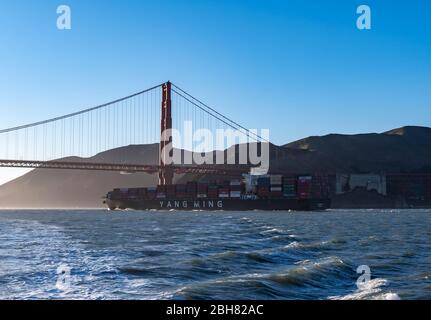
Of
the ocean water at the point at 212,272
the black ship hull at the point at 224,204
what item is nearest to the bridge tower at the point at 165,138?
the black ship hull at the point at 224,204

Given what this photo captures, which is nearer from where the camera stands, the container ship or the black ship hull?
the black ship hull

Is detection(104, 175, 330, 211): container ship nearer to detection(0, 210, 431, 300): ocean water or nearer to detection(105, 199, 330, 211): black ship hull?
detection(105, 199, 330, 211): black ship hull

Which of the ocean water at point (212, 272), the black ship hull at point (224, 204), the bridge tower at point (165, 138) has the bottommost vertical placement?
the black ship hull at point (224, 204)

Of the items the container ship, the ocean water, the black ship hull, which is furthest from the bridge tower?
the ocean water

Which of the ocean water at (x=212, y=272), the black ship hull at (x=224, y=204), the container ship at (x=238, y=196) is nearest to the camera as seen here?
the ocean water at (x=212, y=272)

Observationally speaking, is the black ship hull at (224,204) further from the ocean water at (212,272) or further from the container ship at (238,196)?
A: the ocean water at (212,272)

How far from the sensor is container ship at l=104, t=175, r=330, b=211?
120 metres

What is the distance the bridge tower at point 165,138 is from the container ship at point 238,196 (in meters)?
2.50

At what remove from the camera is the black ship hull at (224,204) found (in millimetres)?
119188

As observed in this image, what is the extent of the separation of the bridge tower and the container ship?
250 cm

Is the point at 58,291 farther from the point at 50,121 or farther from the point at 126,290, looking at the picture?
the point at 50,121

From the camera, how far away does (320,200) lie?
400ft

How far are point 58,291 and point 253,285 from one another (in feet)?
16.2
